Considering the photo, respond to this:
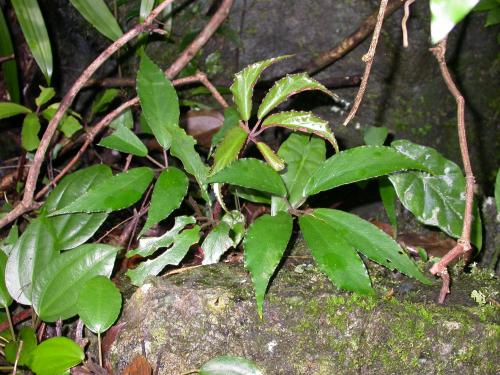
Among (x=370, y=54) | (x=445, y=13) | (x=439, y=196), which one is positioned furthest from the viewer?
(x=439, y=196)

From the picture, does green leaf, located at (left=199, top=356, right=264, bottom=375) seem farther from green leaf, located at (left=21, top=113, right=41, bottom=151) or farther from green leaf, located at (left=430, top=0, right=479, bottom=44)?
green leaf, located at (left=21, top=113, right=41, bottom=151)

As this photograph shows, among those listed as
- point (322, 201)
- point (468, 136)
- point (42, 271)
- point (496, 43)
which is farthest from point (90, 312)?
point (496, 43)

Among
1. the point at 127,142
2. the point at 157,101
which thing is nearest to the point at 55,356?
the point at 127,142

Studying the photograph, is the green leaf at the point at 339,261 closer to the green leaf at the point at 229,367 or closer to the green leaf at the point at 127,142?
the green leaf at the point at 229,367

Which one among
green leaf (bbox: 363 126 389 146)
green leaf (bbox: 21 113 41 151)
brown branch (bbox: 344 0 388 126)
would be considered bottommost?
green leaf (bbox: 21 113 41 151)

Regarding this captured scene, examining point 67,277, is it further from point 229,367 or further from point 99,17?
point 99,17

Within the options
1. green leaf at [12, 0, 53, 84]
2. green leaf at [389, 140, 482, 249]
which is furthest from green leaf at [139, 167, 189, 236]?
green leaf at [12, 0, 53, 84]
